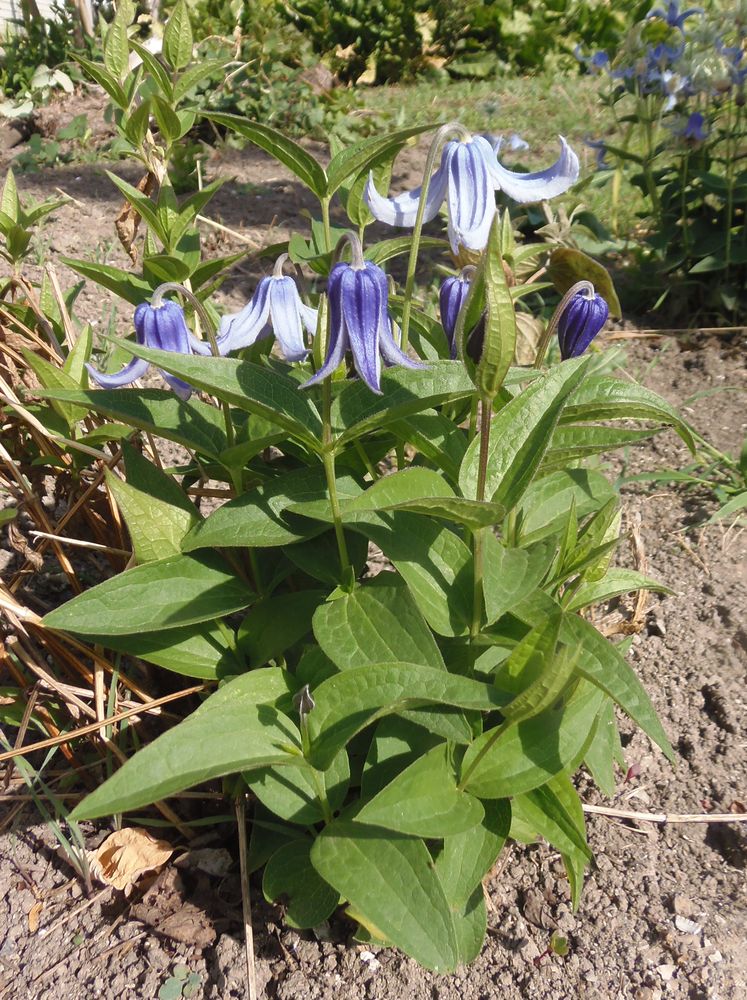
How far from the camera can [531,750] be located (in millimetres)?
1258

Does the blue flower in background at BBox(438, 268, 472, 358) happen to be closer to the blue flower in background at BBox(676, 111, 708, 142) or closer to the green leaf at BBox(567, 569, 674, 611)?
the green leaf at BBox(567, 569, 674, 611)

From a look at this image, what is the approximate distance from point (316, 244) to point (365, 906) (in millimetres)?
1156

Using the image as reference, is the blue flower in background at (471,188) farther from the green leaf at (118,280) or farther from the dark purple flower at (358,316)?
the green leaf at (118,280)

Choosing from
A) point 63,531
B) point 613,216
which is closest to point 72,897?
point 63,531

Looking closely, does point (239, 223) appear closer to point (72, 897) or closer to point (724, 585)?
point (724, 585)

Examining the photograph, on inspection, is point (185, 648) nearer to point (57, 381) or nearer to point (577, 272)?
point (57, 381)

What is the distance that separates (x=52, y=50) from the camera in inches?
243

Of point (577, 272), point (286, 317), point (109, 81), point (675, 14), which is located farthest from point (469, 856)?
point (675, 14)

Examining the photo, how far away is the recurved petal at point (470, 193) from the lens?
142 cm

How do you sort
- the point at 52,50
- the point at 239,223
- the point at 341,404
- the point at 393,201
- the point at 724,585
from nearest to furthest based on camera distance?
the point at 341,404, the point at 393,201, the point at 724,585, the point at 239,223, the point at 52,50

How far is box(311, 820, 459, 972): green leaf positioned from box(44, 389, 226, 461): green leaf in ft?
2.12

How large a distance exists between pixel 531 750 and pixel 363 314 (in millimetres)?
684

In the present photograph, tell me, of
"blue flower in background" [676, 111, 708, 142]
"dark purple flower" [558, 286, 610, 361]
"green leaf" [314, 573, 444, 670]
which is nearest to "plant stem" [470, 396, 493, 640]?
"green leaf" [314, 573, 444, 670]

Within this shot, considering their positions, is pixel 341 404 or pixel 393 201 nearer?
pixel 341 404
